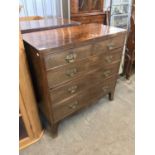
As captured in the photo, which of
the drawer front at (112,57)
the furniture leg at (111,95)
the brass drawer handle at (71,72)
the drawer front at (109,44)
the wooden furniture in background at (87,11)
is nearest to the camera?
the brass drawer handle at (71,72)

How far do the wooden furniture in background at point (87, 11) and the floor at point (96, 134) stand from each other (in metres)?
1.46

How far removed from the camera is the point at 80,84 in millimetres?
1371

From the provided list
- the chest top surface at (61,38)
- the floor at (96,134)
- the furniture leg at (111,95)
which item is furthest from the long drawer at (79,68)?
the floor at (96,134)

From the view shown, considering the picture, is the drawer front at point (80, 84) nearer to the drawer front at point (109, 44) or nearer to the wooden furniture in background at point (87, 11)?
the drawer front at point (109, 44)

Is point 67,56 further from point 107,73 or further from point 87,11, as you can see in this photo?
point 87,11

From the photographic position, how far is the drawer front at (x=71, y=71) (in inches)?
44.3

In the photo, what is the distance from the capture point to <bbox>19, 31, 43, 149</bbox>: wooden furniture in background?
3.63 ft

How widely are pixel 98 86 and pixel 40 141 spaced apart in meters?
0.80

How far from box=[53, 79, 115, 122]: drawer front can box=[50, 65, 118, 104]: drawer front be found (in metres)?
0.06

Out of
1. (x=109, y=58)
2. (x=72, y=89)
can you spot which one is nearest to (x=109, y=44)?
(x=109, y=58)

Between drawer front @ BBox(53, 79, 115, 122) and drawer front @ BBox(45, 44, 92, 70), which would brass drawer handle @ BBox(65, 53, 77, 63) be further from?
drawer front @ BBox(53, 79, 115, 122)

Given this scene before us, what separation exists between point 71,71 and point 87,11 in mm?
1711
